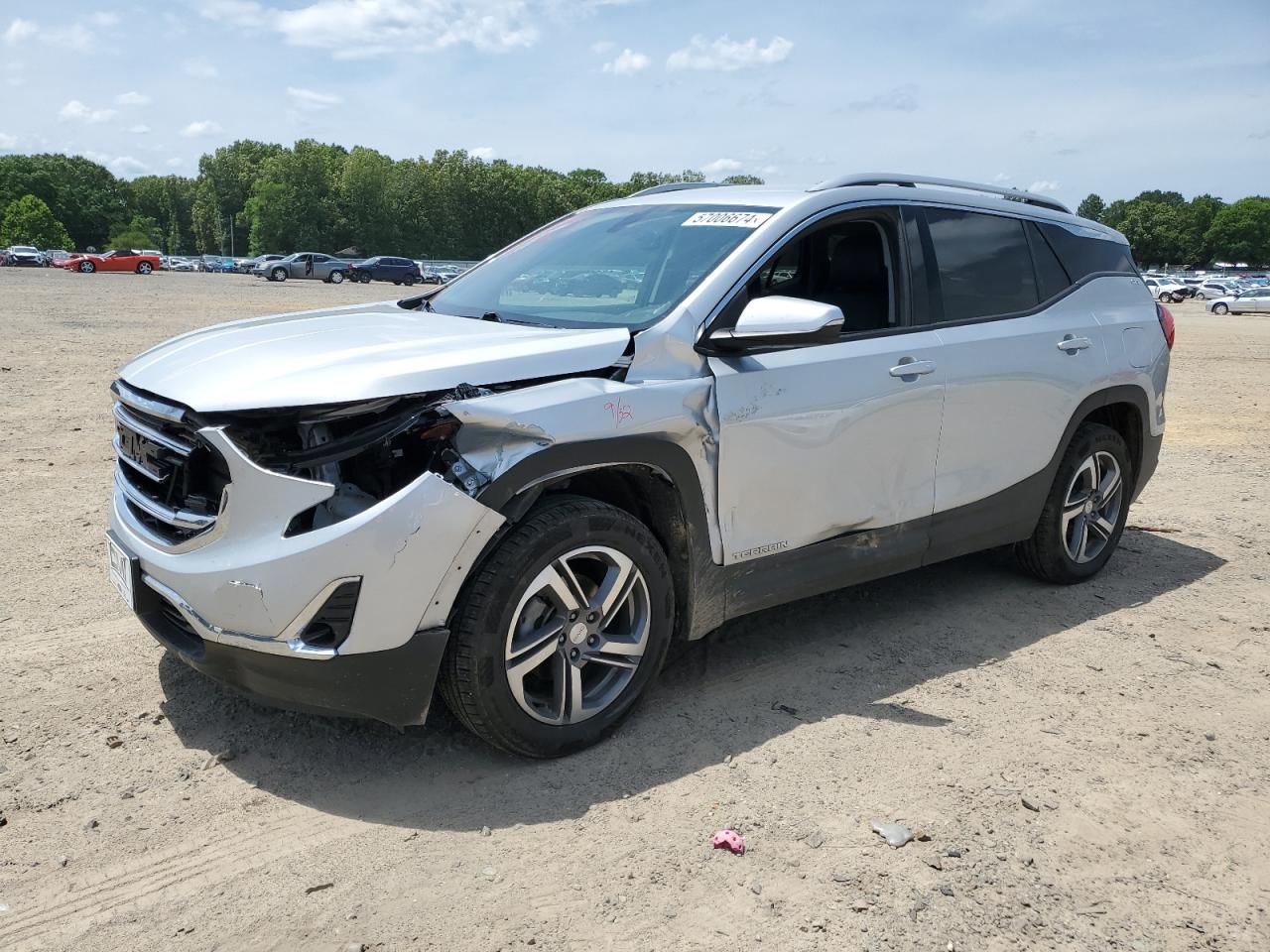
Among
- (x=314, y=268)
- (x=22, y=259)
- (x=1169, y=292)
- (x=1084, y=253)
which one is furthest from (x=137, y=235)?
(x=1084, y=253)

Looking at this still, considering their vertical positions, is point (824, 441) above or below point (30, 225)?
below

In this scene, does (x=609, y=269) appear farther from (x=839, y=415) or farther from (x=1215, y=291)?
(x=1215, y=291)

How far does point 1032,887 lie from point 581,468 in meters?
1.78

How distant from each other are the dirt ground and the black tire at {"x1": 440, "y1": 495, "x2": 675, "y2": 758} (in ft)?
0.43

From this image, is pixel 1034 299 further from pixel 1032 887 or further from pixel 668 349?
pixel 1032 887

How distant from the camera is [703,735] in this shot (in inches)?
146

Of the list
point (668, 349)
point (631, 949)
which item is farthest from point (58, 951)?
point (668, 349)

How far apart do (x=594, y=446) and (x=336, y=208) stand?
11962 cm

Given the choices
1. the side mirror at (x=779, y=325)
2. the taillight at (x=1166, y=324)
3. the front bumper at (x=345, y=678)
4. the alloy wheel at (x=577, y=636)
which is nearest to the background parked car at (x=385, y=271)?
the taillight at (x=1166, y=324)

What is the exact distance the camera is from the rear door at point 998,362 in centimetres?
454

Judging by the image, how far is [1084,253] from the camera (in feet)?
17.7

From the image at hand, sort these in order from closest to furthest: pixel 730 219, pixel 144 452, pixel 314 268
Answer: pixel 144 452 → pixel 730 219 → pixel 314 268

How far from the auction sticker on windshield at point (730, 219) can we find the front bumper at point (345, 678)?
Result: 78.1 inches

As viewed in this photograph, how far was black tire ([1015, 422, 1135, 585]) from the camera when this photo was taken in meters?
5.23
